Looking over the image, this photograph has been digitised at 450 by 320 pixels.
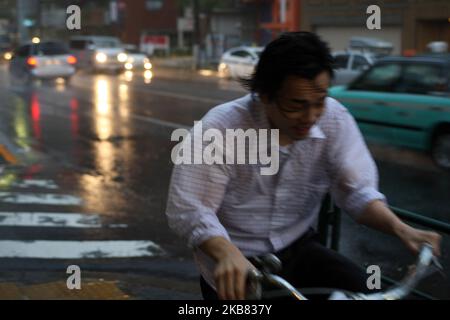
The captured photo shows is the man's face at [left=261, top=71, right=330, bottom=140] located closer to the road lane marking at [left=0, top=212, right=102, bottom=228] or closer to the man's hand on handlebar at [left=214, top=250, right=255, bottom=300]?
the man's hand on handlebar at [left=214, top=250, right=255, bottom=300]

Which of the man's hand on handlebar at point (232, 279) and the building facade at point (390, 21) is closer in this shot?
the man's hand on handlebar at point (232, 279)

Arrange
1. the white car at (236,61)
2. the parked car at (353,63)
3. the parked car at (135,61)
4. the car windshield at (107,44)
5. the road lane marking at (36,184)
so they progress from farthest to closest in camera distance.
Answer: the car windshield at (107,44) → the parked car at (135,61) → the white car at (236,61) → the parked car at (353,63) → the road lane marking at (36,184)

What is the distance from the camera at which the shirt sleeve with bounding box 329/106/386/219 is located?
257 centimetres

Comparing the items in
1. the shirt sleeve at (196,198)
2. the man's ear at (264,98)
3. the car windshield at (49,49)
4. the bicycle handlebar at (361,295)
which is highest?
the man's ear at (264,98)

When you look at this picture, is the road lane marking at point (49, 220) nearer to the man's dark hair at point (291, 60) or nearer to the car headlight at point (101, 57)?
the man's dark hair at point (291, 60)

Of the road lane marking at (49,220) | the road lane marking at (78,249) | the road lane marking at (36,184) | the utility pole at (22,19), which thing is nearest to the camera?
the road lane marking at (78,249)

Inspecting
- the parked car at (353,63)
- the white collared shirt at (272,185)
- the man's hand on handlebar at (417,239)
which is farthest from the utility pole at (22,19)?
the man's hand on handlebar at (417,239)

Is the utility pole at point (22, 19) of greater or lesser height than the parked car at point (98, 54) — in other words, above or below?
above

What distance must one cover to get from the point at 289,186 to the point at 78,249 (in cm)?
408

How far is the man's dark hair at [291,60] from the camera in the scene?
2316 mm

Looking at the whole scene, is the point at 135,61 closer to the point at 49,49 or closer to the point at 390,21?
the point at 49,49

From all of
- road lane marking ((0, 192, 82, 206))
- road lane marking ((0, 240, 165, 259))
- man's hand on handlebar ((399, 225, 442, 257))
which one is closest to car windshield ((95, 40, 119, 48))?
road lane marking ((0, 192, 82, 206))
